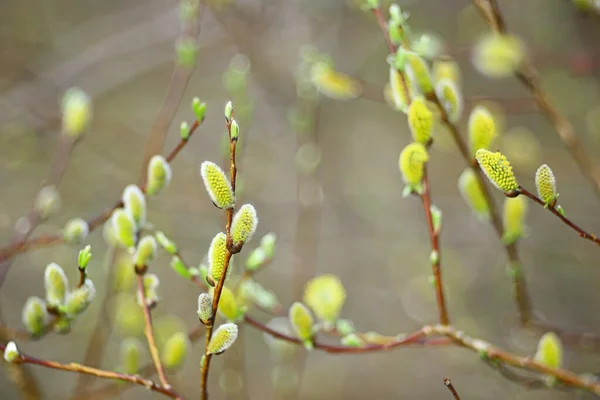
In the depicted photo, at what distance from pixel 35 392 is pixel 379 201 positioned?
1.25 meters

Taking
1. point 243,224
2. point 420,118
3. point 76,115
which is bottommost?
point 243,224

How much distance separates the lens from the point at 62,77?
147 cm

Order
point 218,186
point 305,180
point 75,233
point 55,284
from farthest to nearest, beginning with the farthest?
point 305,180
point 75,233
point 55,284
point 218,186

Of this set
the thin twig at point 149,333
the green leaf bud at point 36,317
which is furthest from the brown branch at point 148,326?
the green leaf bud at point 36,317

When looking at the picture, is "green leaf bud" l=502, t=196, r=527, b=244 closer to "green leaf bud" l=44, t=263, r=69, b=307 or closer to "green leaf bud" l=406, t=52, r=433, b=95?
"green leaf bud" l=406, t=52, r=433, b=95

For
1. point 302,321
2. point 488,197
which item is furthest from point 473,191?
point 302,321

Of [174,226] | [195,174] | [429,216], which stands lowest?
[429,216]

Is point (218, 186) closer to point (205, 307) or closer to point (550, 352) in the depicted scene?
point (205, 307)

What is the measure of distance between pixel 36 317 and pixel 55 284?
0.06 m

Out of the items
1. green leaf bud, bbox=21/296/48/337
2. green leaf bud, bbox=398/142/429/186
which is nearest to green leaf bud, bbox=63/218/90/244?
green leaf bud, bbox=21/296/48/337

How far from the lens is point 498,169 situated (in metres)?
0.40

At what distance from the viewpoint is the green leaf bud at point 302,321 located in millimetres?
509

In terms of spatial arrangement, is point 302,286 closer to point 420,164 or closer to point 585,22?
point 420,164

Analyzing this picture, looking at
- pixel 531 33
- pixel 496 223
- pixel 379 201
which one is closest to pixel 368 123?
pixel 379 201
